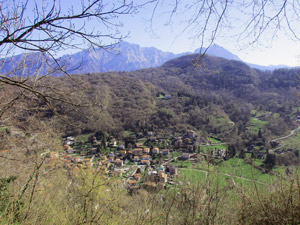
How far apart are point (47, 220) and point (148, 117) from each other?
129 ft

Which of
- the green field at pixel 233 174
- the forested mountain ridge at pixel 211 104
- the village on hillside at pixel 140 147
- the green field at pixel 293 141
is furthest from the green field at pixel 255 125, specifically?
the green field at pixel 233 174

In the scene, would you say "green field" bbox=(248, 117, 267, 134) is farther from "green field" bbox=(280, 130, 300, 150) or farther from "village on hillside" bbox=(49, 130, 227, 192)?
"village on hillside" bbox=(49, 130, 227, 192)

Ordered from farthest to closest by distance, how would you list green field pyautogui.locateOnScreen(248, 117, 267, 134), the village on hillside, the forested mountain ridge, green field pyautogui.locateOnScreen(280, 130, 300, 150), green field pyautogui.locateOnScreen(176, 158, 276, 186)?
1. the forested mountain ridge
2. green field pyautogui.locateOnScreen(248, 117, 267, 134)
3. green field pyautogui.locateOnScreen(280, 130, 300, 150)
4. the village on hillside
5. green field pyautogui.locateOnScreen(176, 158, 276, 186)

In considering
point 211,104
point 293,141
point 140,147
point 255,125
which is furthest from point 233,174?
point 211,104

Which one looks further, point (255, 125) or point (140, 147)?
point (255, 125)

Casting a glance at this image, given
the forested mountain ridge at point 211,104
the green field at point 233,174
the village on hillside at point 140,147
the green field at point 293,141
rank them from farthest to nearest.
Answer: the forested mountain ridge at point 211,104
the green field at point 293,141
the village on hillside at point 140,147
the green field at point 233,174

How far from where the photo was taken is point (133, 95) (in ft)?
171

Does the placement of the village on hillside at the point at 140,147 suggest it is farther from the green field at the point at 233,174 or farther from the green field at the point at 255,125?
the green field at the point at 233,174

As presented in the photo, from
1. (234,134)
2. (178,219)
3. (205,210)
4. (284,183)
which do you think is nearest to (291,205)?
(284,183)

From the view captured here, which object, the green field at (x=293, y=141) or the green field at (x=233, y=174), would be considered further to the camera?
the green field at (x=293, y=141)

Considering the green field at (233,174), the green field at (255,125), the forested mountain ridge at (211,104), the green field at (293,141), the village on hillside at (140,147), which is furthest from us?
the forested mountain ridge at (211,104)

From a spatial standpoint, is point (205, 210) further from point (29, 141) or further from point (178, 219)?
point (29, 141)

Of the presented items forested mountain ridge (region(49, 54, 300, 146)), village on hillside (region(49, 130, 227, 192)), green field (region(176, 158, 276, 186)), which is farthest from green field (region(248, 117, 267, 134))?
green field (region(176, 158, 276, 186))

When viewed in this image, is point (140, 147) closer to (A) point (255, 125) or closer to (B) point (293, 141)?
(B) point (293, 141)
